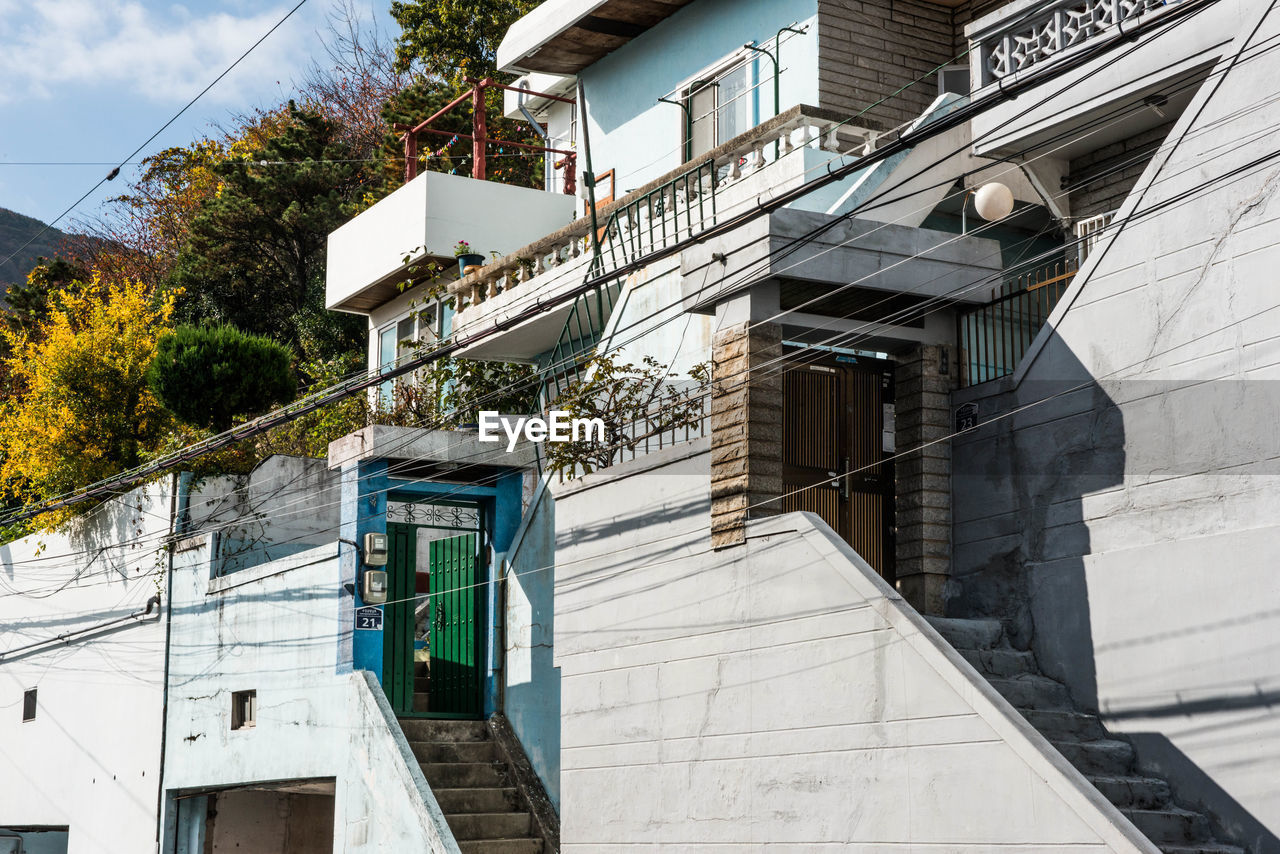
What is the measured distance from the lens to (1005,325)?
1136 centimetres

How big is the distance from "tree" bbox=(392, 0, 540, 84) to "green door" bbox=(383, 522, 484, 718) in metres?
16.5

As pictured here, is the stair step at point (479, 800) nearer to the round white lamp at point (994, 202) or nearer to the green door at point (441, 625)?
the green door at point (441, 625)

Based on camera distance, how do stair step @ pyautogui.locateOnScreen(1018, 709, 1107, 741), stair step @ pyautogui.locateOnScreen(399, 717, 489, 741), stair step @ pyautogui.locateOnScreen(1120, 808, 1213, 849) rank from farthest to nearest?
stair step @ pyautogui.locateOnScreen(399, 717, 489, 741) → stair step @ pyautogui.locateOnScreen(1018, 709, 1107, 741) → stair step @ pyautogui.locateOnScreen(1120, 808, 1213, 849)

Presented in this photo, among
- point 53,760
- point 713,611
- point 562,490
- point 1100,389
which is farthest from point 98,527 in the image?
point 1100,389

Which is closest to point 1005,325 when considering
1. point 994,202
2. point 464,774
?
point 994,202

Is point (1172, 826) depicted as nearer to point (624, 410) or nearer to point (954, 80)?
point (624, 410)

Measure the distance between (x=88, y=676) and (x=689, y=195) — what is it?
10544 millimetres

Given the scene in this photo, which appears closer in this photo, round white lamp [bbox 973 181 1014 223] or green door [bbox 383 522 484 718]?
round white lamp [bbox 973 181 1014 223]

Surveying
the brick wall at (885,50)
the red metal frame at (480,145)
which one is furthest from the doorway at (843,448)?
the red metal frame at (480,145)

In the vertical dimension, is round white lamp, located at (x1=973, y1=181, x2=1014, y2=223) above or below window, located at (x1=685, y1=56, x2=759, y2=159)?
below

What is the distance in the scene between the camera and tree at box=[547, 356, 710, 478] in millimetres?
10836

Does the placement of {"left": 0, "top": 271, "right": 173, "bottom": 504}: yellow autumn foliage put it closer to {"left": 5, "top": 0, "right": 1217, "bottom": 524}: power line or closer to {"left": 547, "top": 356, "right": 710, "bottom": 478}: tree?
{"left": 5, "top": 0, "right": 1217, "bottom": 524}: power line

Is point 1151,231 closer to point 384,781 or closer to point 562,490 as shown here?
point 562,490

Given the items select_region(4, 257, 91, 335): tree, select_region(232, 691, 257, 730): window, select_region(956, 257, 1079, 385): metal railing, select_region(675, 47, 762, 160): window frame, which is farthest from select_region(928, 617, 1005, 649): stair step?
select_region(4, 257, 91, 335): tree
